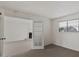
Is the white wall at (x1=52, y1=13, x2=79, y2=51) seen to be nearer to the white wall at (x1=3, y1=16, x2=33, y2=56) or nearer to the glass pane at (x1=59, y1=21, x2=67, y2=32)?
the glass pane at (x1=59, y1=21, x2=67, y2=32)

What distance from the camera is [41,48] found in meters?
5.15

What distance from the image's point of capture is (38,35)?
17.5ft

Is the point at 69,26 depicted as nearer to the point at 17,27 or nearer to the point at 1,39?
the point at 17,27

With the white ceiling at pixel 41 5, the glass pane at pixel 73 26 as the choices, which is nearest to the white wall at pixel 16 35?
the white ceiling at pixel 41 5

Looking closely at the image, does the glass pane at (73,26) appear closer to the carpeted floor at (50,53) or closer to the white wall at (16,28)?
the carpeted floor at (50,53)

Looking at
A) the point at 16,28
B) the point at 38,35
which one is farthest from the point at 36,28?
the point at 16,28

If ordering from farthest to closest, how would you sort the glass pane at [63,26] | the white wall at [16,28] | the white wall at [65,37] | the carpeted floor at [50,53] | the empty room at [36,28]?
the glass pane at [63,26] → the white wall at [65,37] → the carpeted floor at [50,53] → the white wall at [16,28] → the empty room at [36,28]

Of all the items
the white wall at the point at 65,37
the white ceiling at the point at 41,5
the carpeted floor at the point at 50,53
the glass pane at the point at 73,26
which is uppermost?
the white ceiling at the point at 41,5

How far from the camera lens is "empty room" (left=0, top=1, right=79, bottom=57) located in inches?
134

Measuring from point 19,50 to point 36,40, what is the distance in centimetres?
140

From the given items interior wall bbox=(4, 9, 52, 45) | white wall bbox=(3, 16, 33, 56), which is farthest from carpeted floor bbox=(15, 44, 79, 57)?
interior wall bbox=(4, 9, 52, 45)

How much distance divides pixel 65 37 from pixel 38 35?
185 centimetres

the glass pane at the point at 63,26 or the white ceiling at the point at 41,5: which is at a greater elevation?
the white ceiling at the point at 41,5

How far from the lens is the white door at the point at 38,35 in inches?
204
